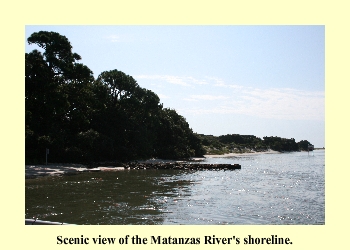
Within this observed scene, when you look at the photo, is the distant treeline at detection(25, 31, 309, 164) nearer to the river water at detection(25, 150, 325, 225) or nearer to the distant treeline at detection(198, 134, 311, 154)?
the river water at detection(25, 150, 325, 225)

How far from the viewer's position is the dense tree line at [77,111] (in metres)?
38.5

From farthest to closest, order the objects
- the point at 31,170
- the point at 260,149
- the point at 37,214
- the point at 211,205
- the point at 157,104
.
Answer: the point at 260,149, the point at 157,104, the point at 31,170, the point at 211,205, the point at 37,214

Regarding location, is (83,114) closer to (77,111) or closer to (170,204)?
(77,111)

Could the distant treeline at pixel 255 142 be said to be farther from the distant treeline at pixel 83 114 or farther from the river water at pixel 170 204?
the river water at pixel 170 204

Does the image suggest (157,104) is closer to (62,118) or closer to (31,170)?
(62,118)

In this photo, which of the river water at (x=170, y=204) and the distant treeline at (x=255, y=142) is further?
the distant treeline at (x=255, y=142)

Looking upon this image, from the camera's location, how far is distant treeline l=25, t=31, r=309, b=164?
3859 cm

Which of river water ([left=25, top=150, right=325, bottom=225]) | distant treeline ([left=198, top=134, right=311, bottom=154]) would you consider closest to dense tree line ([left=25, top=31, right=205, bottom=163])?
river water ([left=25, top=150, right=325, bottom=225])

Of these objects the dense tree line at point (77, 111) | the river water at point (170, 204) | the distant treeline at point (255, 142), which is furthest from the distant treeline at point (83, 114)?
the distant treeline at point (255, 142)

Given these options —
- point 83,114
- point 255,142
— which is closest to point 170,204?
point 83,114

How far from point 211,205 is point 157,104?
43664 millimetres

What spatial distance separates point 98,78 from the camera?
59094 mm
